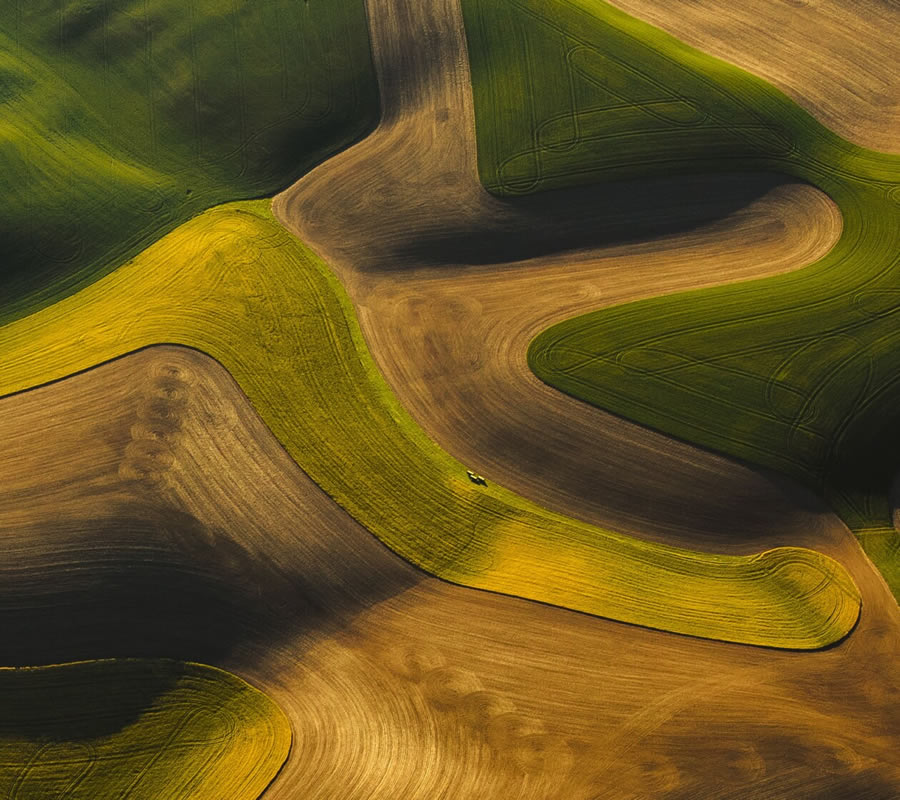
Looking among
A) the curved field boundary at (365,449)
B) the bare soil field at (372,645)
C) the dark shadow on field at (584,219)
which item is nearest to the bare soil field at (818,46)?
the dark shadow on field at (584,219)

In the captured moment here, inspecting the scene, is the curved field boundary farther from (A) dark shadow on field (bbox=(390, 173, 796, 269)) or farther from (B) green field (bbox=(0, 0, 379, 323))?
(A) dark shadow on field (bbox=(390, 173, 796, 269))

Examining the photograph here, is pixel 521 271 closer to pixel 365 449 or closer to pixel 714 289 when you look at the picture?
pixel 714 289

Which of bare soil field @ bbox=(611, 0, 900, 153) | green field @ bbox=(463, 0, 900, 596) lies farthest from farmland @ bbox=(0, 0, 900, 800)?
green field @ bbox=(463, 0, 900, 596)

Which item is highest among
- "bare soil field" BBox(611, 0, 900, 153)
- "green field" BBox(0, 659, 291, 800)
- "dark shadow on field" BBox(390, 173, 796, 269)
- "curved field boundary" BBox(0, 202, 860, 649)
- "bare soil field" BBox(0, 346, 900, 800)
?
"bare soil field" BBox(611, 0, 900, 153)

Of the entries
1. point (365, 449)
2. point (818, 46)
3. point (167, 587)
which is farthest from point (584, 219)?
point (167, 587)

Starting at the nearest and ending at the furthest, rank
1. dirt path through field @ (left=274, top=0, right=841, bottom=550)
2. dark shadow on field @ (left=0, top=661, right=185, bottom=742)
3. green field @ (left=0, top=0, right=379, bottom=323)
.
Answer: dark shadow on field @ (left=0, top=661, right=185, bottom=742)
dirt path through field @ (left=274, top=0, right=841, bottom=550)
green field @ (left=0, top=0, right=379, bottom=323)

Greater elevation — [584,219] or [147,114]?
[147,114]
